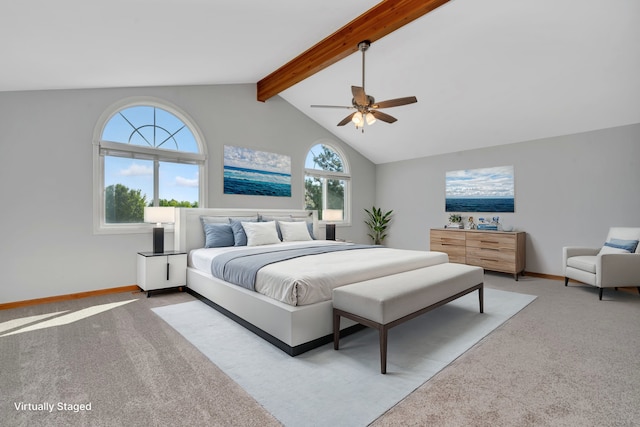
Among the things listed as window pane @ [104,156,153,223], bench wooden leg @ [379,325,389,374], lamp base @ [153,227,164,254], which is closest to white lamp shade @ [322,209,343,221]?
lamp base @ [153,227,164,254]

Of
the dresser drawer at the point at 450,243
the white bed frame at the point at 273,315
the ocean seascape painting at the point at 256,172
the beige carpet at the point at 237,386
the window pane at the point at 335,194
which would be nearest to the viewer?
the beige carpet at the point at 237,386

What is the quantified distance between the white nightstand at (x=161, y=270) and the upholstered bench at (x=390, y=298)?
8.71ft

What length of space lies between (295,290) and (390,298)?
73 cm

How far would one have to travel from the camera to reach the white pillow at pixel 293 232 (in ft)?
16.1

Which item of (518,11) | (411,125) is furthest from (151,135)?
(518,11)

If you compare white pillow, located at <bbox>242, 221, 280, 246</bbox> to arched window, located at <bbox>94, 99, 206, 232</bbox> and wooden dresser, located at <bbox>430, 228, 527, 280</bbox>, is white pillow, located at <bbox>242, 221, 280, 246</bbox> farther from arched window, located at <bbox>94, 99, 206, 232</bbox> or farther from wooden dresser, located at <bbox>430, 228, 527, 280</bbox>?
wooden dresser, located at <bbox>430, 228, 527, 280</bbox>

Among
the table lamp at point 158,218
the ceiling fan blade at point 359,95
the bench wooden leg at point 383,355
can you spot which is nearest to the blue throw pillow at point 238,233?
the table lamp at point 158,218

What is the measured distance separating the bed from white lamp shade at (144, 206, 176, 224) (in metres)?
0.58

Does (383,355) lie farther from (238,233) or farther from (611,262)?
(611,262)

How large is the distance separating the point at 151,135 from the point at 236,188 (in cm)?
151

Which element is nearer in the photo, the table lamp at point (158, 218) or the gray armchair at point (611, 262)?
the gray armchair at point (611, 262)

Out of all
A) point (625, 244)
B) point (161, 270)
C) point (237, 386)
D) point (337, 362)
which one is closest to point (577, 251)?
point (625, 244)

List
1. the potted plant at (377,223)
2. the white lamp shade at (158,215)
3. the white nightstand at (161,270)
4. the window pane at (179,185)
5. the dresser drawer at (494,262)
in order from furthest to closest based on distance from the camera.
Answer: the potted plant at (377,223)
the dresser drawer at (494,262)
the window pane at (179,185)
the white lamp shade at (158,215)
the white nightstand at (161,270)

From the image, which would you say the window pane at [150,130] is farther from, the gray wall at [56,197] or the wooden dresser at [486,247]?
the wooden dresser at [486,247]
